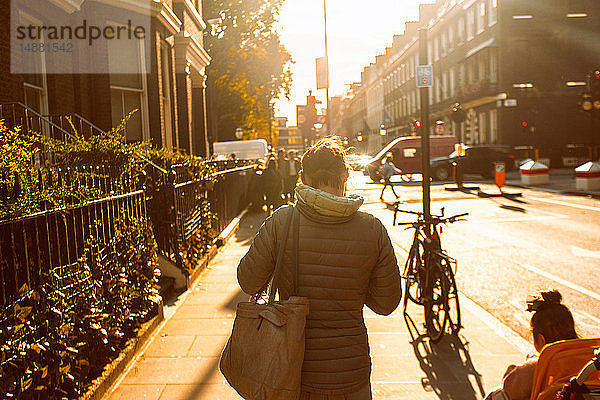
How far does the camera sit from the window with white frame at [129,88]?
12.5m

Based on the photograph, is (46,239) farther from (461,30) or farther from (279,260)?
(461,30)

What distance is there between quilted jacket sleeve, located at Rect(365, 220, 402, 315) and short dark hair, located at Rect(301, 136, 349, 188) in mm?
280

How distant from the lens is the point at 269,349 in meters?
2.53

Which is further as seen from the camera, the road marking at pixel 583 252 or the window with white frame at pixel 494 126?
the window with white frame at pixel 494 126

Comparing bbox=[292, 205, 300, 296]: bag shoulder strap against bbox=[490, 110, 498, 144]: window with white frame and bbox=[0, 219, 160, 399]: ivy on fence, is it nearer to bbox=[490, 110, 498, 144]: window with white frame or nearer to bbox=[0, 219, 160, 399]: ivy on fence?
bbox=[0, 219, 160, 399]: ivy on fence

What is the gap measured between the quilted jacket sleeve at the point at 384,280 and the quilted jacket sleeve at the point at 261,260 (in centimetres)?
46

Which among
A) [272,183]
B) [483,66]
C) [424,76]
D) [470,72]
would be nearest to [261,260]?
[424,76]

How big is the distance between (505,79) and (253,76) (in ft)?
56.9

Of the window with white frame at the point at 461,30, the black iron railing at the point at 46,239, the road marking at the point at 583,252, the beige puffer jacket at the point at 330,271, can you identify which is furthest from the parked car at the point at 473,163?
the beige puffer jacket at the point at 330,271

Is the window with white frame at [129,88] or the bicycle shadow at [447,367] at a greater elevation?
the window with white frame at [129,88]

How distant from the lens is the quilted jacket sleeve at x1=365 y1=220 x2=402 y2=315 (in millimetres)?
2832

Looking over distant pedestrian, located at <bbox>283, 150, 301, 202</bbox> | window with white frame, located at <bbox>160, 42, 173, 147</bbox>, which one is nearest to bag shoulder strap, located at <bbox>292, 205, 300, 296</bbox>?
window with white frame, located at <bbox>160, 42, 173, 147</bbox>

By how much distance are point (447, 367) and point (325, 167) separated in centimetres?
305

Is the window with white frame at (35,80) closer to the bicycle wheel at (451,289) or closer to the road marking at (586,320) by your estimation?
the bicycle wheel at (451,289)
